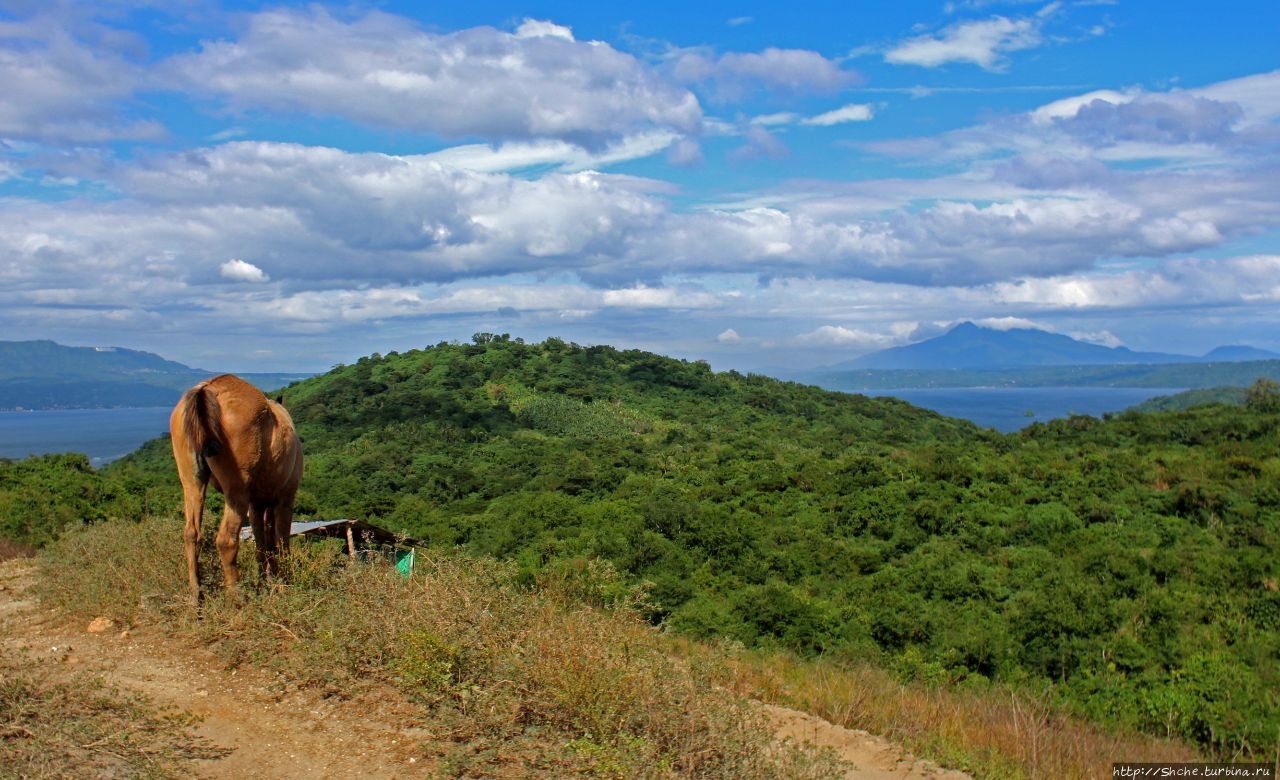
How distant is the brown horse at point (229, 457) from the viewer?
6.03 metres

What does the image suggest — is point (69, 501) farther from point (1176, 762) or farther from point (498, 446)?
point (498, 446)

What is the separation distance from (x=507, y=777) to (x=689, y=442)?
44.6m

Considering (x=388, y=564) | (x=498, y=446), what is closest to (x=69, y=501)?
(x=388, y=564)

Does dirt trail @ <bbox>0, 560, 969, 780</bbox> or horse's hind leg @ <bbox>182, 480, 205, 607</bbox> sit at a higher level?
horse's hind leg @ <bbox>182, 480, 205, 607</bbox>

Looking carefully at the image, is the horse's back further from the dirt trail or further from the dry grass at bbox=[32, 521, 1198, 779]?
the dirt trail

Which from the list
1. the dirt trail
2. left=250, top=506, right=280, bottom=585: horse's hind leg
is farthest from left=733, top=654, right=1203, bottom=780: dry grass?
left=250, top=506, right=280, bottom=585: horse's hind leg

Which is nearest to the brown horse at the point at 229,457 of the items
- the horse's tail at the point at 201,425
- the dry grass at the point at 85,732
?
the horse's tail at the point at 201,425

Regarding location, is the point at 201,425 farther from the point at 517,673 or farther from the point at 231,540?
the point at 517,673

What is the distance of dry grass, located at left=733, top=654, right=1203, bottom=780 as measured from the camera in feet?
21.1

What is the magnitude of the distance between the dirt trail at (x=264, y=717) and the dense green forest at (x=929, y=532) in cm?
555

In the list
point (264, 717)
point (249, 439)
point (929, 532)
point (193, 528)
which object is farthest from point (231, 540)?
point (929, 532)

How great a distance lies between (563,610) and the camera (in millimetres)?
6168

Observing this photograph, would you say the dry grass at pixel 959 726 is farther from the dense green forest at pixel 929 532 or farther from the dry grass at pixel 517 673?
the dense green forest at pixel 929 532

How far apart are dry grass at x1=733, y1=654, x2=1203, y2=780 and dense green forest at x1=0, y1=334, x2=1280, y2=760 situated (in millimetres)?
2904
